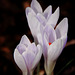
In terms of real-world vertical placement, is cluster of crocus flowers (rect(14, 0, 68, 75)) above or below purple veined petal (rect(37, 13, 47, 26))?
below

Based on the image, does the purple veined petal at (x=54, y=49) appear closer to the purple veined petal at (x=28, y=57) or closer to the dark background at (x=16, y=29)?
the purple veined petal at (x=28, y=57)

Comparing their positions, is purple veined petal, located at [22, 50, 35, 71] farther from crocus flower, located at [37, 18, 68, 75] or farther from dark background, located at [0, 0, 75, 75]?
dark background, located at [0, 0, 75, 75]

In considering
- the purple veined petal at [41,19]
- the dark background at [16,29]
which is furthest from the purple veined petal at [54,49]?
the dark background at [16,29]

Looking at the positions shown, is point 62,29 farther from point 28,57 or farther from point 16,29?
point 16,29

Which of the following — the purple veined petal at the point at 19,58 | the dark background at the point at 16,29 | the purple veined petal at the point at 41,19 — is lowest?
the dark background at the point at 16,29

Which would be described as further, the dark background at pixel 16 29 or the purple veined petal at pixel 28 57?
the dark background at pixel 16 29

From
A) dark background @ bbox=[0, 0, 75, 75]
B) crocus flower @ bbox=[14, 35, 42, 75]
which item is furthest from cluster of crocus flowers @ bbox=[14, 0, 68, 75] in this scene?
dark background @ bbox=[0, 0, 75, 75]

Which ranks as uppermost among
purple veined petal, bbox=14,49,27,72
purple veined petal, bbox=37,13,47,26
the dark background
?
purple veined petal, bbox=37,13,47,26
